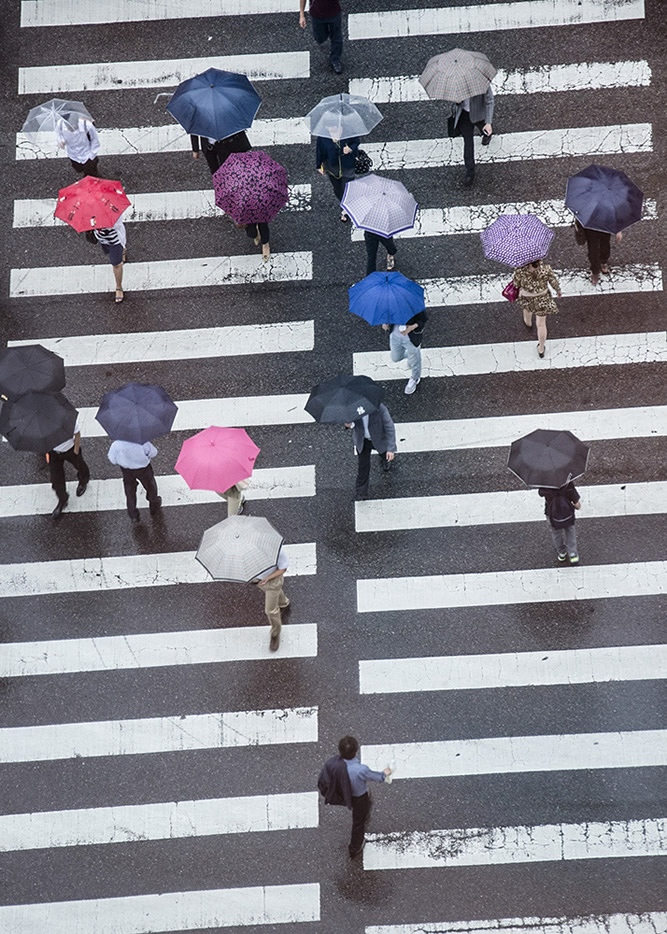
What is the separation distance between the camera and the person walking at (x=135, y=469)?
45.3ft

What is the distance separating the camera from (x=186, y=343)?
16.4 meters

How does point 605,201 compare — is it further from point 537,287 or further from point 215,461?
point 215,461

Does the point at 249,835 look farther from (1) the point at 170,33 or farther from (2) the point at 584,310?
(1) the point at 170,33

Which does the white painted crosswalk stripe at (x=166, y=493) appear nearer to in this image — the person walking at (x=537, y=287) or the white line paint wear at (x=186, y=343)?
the white line paint wear at (x=186, y=343)

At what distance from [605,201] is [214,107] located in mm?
5075

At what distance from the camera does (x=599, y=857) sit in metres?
12.6

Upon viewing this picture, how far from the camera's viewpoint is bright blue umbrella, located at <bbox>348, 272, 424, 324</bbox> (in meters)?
14.2

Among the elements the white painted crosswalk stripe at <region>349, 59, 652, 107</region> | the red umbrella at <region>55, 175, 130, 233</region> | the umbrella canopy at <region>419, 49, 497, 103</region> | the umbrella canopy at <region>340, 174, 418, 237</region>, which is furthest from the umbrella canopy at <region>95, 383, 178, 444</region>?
the white painted crosswalk stripe at <region>349, 59, 652, 107</region>

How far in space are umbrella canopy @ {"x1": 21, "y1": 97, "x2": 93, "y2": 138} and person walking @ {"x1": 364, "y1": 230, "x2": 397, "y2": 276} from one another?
4143mm

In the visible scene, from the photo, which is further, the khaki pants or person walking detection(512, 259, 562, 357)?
person walking detection(512, 259, 562, 357)

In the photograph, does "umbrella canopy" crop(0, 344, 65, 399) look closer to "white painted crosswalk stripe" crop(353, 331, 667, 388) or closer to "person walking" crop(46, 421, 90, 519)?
"person walking" crop(46, 421, 90, 519)

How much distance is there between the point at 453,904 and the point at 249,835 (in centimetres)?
219

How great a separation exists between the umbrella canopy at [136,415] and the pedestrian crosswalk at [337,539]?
5.64ft

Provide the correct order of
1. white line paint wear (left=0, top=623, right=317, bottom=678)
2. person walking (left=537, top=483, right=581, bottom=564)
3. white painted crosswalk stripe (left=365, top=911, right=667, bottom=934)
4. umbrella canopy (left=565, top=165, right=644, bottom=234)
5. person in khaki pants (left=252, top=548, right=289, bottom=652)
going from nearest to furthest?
white painted crosswalk stripe (left=365, top=911, right=667, bottom=934)
person in khaki pants (left=252, top=548, right=289, bottom=652)
person walking (left=537, top=483, right=581, bottom=564)
white line paint wear (left=0, top=623, right=317, bottom=678)
umbrella canopy (left=565, top=165, right=644, bottom=234)
